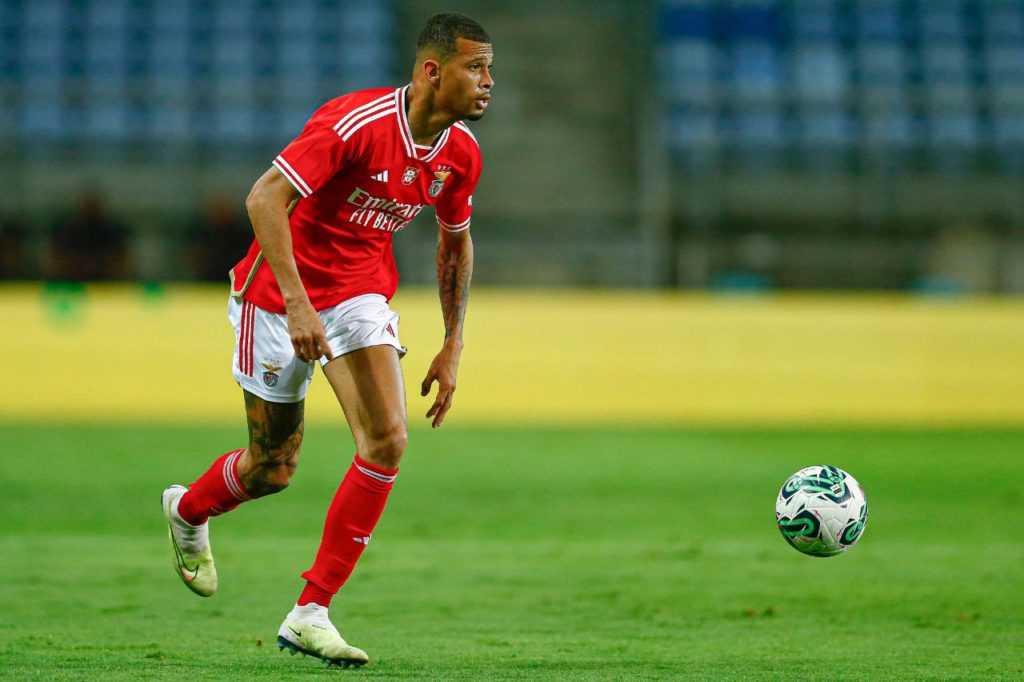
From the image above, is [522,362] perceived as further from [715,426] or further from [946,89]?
[946,89]

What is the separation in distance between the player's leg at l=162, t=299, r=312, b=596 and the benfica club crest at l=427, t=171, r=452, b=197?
749 millimetres

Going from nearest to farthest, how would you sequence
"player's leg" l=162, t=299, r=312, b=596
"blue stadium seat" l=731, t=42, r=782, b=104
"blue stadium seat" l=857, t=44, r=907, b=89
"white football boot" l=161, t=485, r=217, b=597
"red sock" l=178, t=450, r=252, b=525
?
"player's leg" l=162, t=299, r=312, b=596 < "red sock" l=178, t=450, r=252, b=525 < "white football boot" l=161, t=485, r=217, b=597 < "blue stadium seat" l=731, t=42, r=782, b=104 < "blue stadium seat" l=857, t=44, r=907, b=89

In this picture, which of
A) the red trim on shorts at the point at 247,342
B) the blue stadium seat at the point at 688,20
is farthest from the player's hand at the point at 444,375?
the blue stadium seat at the point at 688,20

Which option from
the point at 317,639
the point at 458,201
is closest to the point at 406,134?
the point at 458,201

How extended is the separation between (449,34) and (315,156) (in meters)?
0.65

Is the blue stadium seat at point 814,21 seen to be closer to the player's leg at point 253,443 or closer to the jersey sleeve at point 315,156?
the player's leg at point 253,443

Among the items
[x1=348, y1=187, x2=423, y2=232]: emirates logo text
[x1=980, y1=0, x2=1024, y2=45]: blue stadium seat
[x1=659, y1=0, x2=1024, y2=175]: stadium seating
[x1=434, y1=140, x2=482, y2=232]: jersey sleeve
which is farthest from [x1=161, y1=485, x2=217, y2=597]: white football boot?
[x1=980, y1=0, x2=1024, y2=45]: blue stadium seat

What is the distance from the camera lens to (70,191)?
17.0 meters

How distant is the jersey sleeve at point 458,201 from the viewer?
4.98 metres

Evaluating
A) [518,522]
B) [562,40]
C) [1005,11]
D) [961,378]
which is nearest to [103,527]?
[518,522]

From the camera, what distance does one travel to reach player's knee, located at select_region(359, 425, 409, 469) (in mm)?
4551

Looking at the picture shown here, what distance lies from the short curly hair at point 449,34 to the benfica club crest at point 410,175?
41 centimetres

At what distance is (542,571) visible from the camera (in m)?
6.49

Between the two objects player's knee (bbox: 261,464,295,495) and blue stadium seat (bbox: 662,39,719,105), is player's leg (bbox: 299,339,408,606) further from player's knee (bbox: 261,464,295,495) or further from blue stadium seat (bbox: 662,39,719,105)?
blue stadium seat (bbox: 662,39,719,105)
